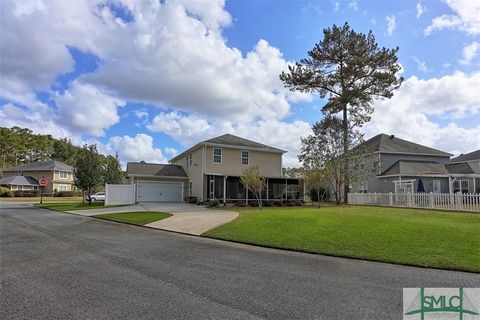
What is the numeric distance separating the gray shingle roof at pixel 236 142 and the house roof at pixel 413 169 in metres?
10.5

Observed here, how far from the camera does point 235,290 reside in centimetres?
570

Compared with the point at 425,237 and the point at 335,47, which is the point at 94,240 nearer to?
the point at 425,237

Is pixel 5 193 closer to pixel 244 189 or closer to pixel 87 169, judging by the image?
pixel 87 169

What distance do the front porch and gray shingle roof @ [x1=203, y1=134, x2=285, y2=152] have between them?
9.62 ft

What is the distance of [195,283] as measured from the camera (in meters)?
6.12

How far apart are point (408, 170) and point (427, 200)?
31.8 feet

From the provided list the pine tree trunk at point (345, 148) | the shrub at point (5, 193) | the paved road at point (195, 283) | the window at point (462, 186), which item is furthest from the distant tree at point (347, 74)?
the shrub at point (5, 193)

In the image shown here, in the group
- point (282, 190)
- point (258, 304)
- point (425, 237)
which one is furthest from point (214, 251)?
point (282, 190)

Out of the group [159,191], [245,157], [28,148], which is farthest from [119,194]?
[28,148]

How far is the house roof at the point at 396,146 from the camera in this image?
35.0 meters

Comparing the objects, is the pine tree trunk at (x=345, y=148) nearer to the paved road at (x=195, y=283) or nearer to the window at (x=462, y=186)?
the window at (x=462, y=186)

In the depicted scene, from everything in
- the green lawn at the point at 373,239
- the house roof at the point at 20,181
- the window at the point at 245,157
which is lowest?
the green lawn at the point at 373,239

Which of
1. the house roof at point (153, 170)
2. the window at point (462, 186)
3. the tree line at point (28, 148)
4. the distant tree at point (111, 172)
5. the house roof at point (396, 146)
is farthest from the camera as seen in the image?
the tree line at point (28, 148)

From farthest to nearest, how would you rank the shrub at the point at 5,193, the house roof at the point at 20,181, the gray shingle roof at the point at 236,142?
1. the house roof at the point at 20,181
2. the shrub at the point at 5,193
3. the gray shingle roof at the point at 236,142
